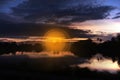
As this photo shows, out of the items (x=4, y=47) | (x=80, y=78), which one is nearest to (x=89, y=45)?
(x=4, y=47)

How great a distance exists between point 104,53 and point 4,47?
161 ft

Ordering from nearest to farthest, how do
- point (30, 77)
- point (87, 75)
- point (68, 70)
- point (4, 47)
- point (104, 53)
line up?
point (30, 77) → point (87, 75) → point (68, 70) → point (104, 53) → point (4, 47)

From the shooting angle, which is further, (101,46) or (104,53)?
(101,46)

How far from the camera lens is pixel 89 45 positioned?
172000mm

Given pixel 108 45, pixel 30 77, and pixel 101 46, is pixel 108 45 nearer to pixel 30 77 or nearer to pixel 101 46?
pixel 101 46

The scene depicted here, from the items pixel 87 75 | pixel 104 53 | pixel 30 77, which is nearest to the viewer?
pixel 30 77

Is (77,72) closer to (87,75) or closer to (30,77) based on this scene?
(87,75)

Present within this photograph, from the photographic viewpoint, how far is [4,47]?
553 feet

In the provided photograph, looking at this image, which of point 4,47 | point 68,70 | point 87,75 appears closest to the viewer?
point 87,75

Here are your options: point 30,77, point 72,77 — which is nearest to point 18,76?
point 30,77

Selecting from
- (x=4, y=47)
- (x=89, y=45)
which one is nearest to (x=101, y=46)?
(x=89, y=45)

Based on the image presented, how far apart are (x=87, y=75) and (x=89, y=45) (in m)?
105

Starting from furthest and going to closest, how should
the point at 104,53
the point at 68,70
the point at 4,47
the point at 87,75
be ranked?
the point at 4,47, the point at 104,53, the point at 68,70, the point at 87,75

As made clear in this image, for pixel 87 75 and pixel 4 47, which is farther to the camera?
pixel 4 47
